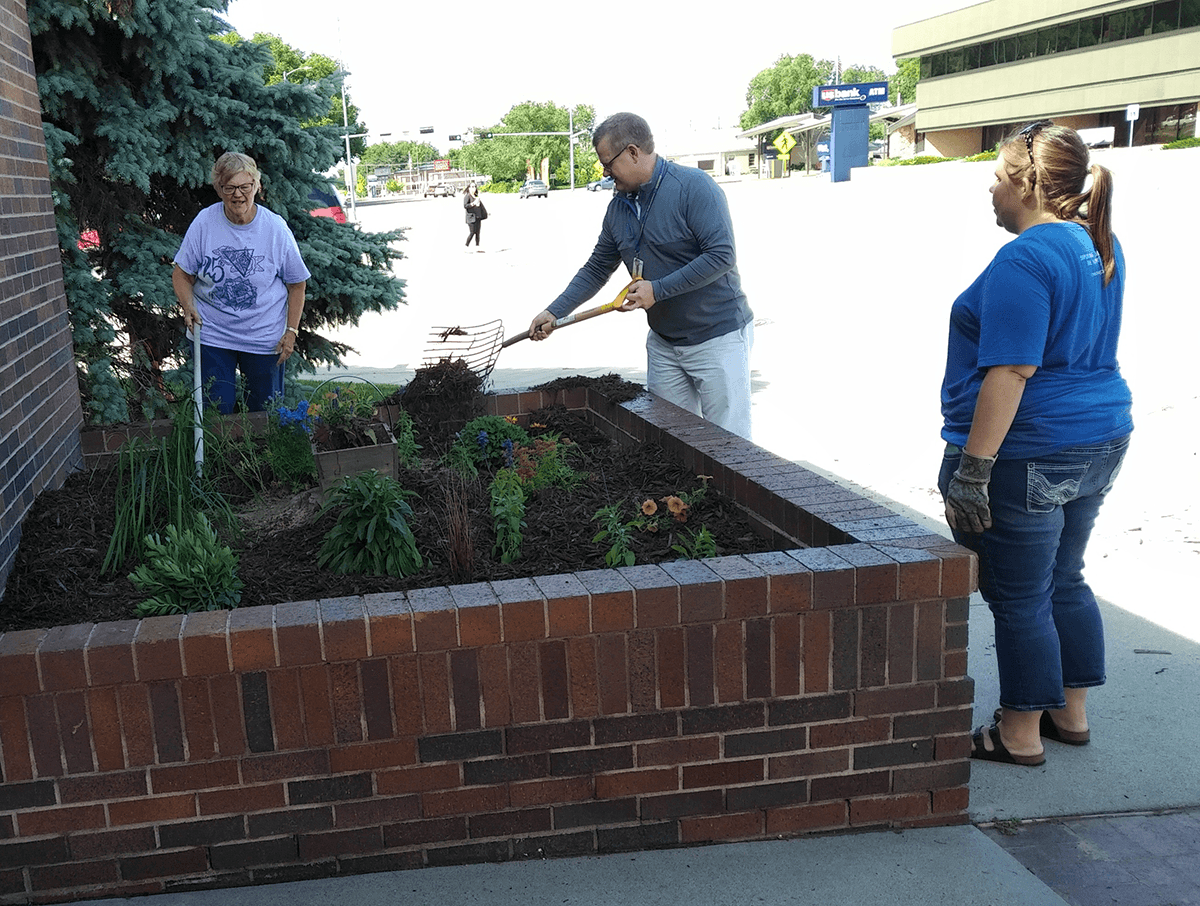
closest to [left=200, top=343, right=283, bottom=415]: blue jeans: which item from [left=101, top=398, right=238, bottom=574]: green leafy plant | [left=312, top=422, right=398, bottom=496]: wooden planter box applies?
[left=101, top=398, right=238, bottom=574]: green leafy plant

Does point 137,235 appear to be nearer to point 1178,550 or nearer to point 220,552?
point 220,552

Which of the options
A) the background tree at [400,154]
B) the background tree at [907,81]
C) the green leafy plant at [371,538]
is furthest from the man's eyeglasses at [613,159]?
the background tree at [400,154]

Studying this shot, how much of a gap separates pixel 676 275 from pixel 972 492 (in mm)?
1973

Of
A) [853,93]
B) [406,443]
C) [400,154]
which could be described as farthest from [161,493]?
[400,154]

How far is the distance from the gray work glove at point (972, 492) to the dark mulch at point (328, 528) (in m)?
0.63

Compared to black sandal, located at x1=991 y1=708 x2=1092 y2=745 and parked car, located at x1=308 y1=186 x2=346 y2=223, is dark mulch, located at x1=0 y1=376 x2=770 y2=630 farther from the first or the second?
parked car, located at x1=308 y1=186 x2=346 y2=223

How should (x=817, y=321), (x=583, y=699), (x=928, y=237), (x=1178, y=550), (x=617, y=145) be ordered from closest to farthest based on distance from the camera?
(x=583, y=699)
(x=617, y=145)
(x=1178, y=550)
(x=817, y=321)
(x=928, y=237)

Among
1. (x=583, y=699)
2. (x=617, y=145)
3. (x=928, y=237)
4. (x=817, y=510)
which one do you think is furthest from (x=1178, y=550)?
(x=928, y=237)

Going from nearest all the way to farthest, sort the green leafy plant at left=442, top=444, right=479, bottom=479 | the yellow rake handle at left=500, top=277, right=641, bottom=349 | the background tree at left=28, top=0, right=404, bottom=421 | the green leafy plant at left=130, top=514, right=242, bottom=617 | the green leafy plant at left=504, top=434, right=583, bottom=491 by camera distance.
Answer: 1. the green leafy plant at left=130, top=514, right=242, bottom=617
2. the green leafy plant at left=504, top=434, right=583, bottom=491
3. the green leafy plant at left=442, top=444, right=479, bottom=479
4. the yellow rake handle at left=500, top=277, right=641, bottom=349
5. the background tree at left=28, top=0, right=404, bottom=421

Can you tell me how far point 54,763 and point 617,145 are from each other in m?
3.19

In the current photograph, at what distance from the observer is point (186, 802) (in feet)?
8.70

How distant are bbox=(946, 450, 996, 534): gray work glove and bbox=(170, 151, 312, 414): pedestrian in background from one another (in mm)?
3421

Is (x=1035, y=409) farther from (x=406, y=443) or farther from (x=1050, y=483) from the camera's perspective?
(x=406, y=443)

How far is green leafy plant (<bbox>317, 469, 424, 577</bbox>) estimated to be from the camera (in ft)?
10.8
